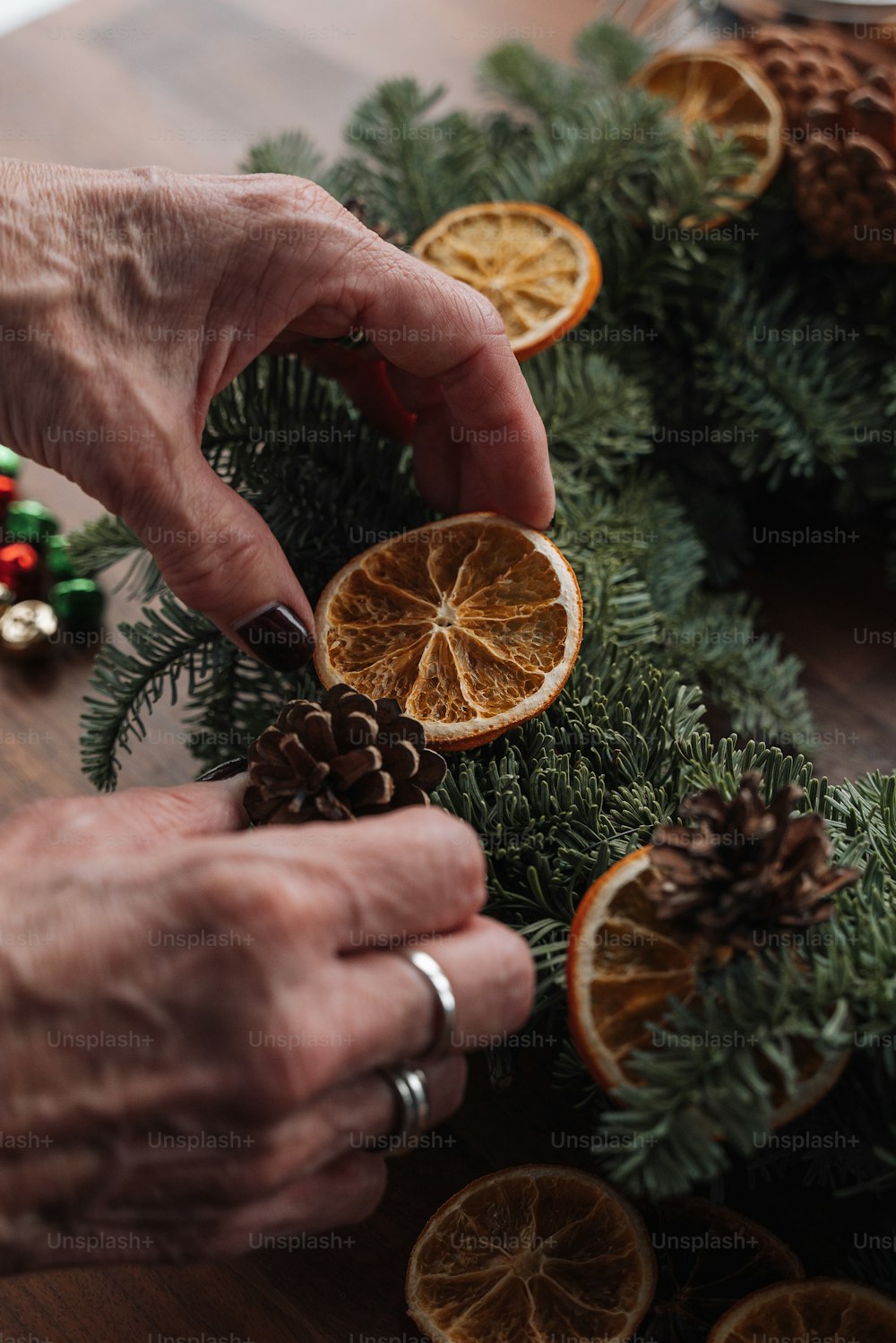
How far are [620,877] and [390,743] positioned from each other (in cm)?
18

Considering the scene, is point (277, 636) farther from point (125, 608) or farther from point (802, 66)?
point (802, 66)

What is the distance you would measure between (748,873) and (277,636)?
431 millimetres

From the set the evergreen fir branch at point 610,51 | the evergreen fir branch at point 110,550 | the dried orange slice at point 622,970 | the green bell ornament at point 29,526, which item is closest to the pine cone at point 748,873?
the dried orange slice at point 622,970

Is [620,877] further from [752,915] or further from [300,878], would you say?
[300,878]

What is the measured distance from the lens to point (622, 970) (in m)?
0.71

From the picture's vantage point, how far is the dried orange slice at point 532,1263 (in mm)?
765

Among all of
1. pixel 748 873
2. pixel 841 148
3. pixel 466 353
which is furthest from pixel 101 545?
pixel 841 148

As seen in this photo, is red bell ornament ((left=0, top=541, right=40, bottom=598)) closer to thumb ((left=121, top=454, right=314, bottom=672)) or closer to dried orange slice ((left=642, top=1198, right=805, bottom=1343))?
thumb ((left=121, top=454, right=314, bottom=672))

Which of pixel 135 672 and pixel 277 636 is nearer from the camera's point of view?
pixel 277 636

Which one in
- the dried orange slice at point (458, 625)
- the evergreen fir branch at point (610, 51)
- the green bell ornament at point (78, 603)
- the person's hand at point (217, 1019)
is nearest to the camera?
the person's hand at point (217, 1019)

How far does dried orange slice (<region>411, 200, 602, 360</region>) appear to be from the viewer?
1.12 metres

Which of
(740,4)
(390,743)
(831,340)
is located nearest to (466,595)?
(390,743)

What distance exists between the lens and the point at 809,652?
4.31ft

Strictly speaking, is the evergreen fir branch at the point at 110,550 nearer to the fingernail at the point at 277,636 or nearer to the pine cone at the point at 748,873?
the fingernail at the point at 277,636
